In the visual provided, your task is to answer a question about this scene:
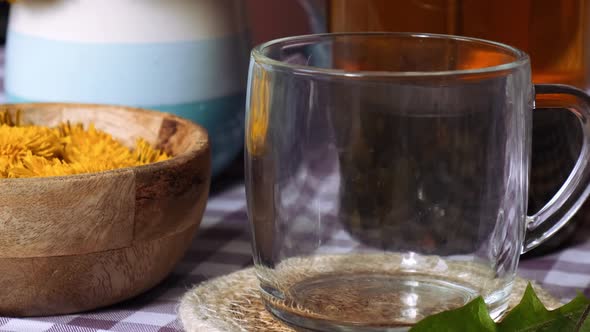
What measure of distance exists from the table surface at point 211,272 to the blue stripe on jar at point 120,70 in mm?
86

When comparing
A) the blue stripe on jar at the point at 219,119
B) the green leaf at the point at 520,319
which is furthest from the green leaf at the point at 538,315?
the blue stripe on jar at the point at 219,119

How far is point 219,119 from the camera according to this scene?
656mm

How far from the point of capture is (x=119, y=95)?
0.62 m

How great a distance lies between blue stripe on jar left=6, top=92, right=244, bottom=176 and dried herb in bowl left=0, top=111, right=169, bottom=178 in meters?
0.10

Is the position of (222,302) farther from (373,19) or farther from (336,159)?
(373,19)

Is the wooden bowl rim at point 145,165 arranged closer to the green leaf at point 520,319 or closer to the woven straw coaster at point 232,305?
the woven straw coaster at point 232,305

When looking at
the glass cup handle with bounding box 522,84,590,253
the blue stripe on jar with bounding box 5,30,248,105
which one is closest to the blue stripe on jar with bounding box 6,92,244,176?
the blue stripe on jar with bounding box 5,30,248,105

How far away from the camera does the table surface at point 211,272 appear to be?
17.8 inches

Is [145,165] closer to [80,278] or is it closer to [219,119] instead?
[80,278]

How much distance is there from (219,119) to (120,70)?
0.26 ft

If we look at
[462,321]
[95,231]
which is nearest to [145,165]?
[95,231]

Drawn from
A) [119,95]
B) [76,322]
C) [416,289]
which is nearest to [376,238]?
[416,289]

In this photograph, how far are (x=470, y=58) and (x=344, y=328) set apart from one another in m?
0.14

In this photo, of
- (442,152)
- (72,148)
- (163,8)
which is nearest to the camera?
(442,152)
